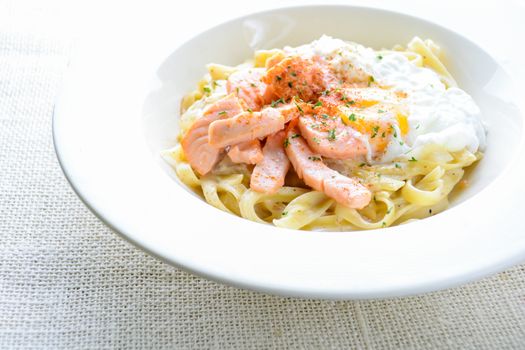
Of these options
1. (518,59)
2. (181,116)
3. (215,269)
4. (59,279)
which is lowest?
(59,279)

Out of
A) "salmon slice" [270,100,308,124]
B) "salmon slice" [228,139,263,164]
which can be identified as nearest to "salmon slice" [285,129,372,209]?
"salmon slice" [270,100,308,124]

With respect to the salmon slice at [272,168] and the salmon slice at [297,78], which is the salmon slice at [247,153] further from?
the salmon slice at [297,78]

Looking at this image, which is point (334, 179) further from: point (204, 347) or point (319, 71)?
point (204, 347)

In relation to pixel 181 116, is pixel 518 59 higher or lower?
higher

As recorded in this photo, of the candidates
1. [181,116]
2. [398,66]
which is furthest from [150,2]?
[398,66]

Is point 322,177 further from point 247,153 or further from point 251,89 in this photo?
point 251,89

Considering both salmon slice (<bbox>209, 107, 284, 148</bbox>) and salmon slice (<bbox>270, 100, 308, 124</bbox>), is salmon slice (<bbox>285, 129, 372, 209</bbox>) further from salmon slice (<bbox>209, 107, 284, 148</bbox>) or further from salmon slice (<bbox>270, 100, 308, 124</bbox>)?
salmon slice (<bbox>209, 107, 284, 148</bbox>)
